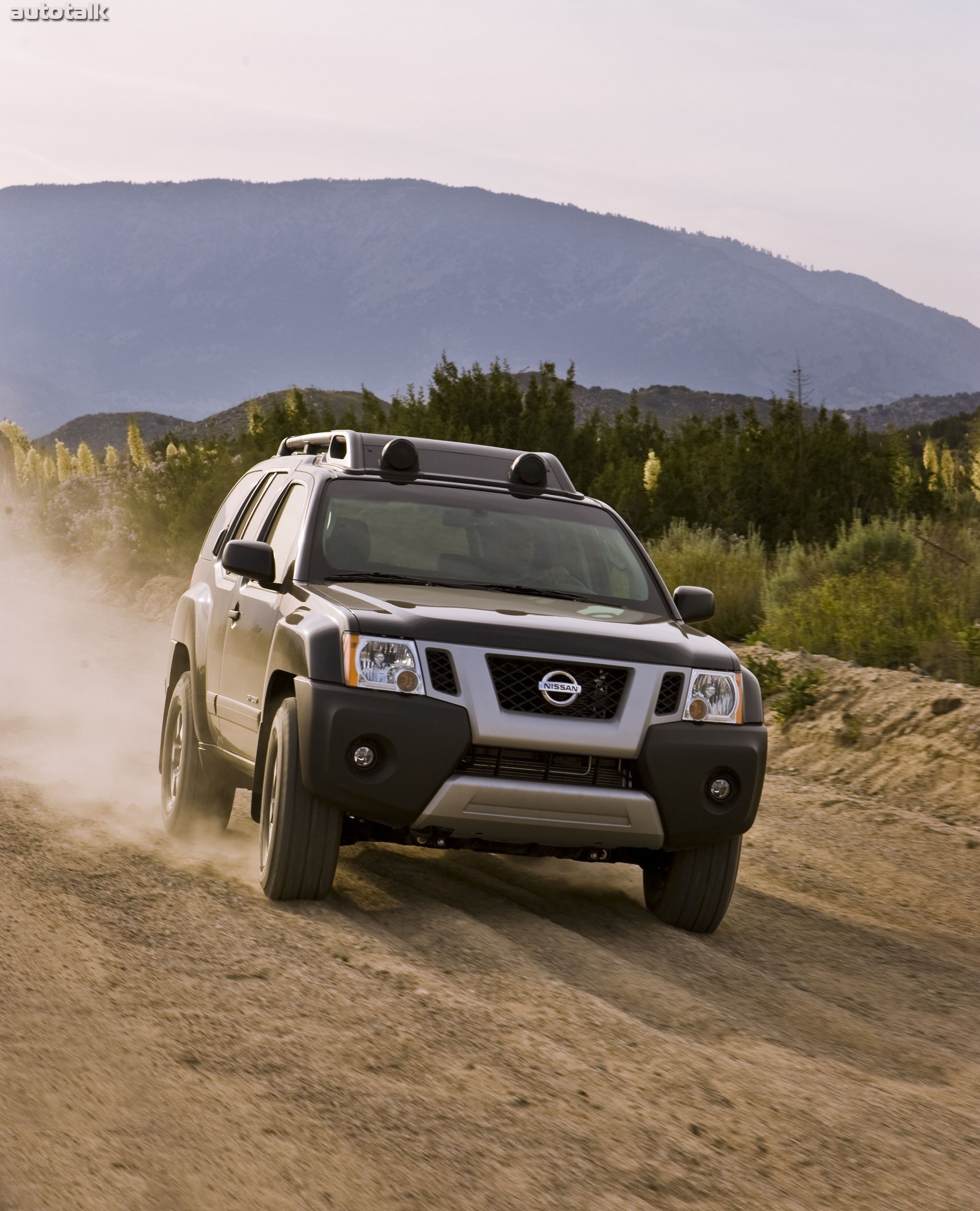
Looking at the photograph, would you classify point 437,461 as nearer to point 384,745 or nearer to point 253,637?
point 253,637

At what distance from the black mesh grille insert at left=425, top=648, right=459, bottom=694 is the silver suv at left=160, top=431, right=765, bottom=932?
0.03 ft

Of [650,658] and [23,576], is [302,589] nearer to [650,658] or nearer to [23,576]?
[650,658]

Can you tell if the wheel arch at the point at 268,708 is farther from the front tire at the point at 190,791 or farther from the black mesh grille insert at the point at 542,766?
the front tire at the point at 190,791

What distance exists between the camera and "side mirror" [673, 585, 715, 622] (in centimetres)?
695

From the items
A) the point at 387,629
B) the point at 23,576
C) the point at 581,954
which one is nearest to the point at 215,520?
the point at 387,629

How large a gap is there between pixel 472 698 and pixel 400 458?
6.31 feet

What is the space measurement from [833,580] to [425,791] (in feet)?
30.5

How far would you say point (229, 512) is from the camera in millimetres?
8609

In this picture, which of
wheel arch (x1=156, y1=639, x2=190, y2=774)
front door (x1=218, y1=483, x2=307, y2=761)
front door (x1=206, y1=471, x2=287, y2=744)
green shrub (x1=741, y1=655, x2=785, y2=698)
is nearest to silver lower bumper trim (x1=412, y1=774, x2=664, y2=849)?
front door (x1=218, y1=483, x2=307, y2=761)

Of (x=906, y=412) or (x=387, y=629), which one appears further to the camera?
(x=906, y=412)

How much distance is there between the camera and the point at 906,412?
4279 inches

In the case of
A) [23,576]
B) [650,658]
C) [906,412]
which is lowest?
[23,576]

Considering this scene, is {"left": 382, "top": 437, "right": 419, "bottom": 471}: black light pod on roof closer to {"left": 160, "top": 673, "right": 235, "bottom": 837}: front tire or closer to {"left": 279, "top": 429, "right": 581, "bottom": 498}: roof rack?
{"left": 279, "top": 429, "right": 581, "bottom": 498}: roof rack

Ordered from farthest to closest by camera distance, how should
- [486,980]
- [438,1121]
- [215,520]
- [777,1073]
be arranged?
[215,520] < [486,980] < [777,1073] < [438,1121]
